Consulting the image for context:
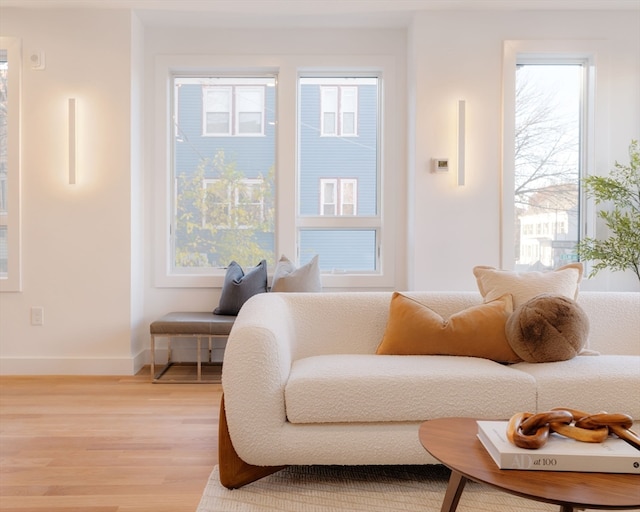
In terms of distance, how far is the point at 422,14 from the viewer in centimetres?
393

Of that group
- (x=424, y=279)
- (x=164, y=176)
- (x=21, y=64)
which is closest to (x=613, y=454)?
(x=424, y=279)

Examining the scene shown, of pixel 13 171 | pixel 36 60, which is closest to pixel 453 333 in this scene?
pixel 13 171

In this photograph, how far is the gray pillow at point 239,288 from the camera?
395 centimetres

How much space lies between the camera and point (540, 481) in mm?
1216

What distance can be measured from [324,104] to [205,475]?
299cm

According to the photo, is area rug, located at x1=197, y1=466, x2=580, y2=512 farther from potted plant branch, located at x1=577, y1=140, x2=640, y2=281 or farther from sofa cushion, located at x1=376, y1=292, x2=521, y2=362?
potted plant branch, located at x1=577, y1=140, x2=640, y2=281

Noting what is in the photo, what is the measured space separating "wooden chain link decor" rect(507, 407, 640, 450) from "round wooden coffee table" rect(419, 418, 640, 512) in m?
0.09

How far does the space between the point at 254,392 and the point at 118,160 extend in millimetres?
2543

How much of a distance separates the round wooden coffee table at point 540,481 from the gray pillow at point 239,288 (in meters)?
2.60

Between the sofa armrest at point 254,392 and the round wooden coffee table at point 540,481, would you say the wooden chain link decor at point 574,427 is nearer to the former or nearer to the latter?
the round wooden coffee table at point 540,481

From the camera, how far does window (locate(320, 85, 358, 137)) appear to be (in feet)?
14.3

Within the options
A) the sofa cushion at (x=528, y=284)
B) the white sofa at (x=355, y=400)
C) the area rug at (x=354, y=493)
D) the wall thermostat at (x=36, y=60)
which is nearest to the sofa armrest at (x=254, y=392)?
the white sofa at (x=355, y=400)

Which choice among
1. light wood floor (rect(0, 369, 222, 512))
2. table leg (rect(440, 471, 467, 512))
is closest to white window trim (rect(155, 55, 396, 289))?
light wood floor (rect(0, 369, 222, 512))

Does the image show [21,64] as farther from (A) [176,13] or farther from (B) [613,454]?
(B) [613,454]
